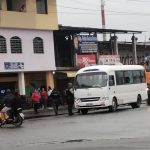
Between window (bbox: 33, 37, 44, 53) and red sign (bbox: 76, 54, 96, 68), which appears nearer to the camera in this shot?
window (bbox: 33, 37, 44, 53)

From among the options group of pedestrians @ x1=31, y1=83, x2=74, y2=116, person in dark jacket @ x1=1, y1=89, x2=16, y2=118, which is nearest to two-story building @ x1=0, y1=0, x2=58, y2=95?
group of pedestrians @ x1=31, y1=83, x2=74, y2=116

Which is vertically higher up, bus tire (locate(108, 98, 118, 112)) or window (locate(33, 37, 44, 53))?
window (locate(33, 37, 44, 53))

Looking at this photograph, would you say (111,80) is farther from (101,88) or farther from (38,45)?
(38,45)

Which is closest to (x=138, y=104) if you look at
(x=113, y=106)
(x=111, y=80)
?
(x=113, y=106)

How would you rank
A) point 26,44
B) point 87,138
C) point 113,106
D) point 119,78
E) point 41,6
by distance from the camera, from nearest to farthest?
point 87,138
point 113,106
point 119,78
point 26,44
point 41,6

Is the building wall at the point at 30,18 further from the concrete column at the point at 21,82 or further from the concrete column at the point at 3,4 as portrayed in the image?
the concrete column at the point at 21,82

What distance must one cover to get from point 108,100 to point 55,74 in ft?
49.4

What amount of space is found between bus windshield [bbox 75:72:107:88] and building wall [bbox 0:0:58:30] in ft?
37.3

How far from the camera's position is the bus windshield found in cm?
3276

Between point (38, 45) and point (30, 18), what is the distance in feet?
7.81

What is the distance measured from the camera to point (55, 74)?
47312 mm

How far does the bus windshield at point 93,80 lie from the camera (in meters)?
32.8

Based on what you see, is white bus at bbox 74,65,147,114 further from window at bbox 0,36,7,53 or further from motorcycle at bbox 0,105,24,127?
window at bbox 0,36,7,53

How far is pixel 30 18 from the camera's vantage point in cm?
4447
